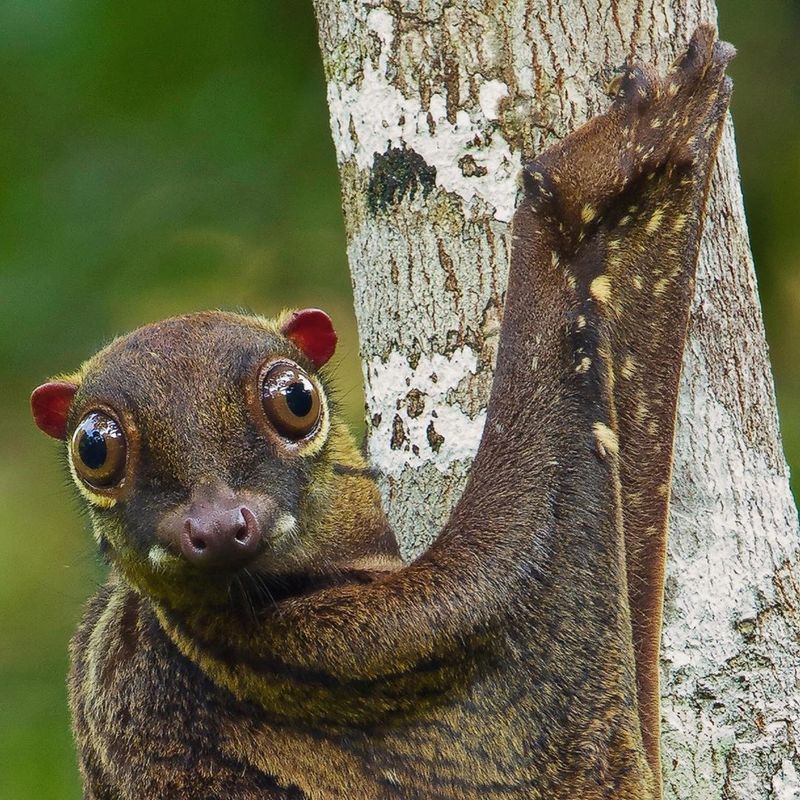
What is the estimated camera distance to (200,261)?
9.56 meters

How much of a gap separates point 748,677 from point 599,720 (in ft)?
2.65

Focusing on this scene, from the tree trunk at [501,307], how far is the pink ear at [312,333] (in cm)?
A: 25

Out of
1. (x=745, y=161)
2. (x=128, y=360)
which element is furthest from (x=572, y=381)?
(x=745, y=161)

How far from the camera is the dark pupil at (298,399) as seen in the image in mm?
4379

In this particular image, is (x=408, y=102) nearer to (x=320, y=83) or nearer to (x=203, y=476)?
(x=203, y=476)

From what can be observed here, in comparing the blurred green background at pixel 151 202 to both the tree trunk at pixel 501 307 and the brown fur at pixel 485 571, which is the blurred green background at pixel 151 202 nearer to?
the tree trunk at pixel 501 307

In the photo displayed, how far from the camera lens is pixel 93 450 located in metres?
4.27

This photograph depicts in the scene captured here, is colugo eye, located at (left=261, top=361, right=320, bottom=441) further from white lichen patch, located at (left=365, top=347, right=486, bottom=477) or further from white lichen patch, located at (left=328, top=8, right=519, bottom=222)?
white lichen patch, located at (left=328, top=8, right=519, bottom=222)

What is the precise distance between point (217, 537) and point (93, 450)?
2.12ft

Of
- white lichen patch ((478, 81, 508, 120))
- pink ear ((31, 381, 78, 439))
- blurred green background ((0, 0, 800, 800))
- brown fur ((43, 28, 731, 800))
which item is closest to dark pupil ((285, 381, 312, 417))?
brown fur ((43, 28, 731, 800))

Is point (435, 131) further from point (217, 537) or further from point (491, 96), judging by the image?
point (217, 537)

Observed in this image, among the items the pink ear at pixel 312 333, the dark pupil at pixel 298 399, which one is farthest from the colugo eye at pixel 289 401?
the pink ear at pixel 312 333

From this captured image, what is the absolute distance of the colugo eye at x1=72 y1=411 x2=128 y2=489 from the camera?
423cm

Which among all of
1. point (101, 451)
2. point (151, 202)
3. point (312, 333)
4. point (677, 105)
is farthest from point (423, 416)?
point (151, 202)
